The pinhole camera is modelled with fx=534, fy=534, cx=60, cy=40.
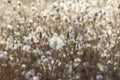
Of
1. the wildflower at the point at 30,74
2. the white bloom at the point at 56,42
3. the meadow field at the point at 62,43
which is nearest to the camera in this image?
the wildflower at the point at 30,74

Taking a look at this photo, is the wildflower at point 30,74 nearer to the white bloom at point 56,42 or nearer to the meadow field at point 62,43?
the meadow field at point 62,43

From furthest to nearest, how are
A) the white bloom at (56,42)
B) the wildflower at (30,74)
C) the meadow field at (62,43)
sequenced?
the white bloom at (56,42) → the meadow field at (62,43) → the wildflower at (30,74)

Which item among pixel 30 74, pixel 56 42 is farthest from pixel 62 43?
pixel 30 74

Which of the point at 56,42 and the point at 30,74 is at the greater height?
the point at 56,42

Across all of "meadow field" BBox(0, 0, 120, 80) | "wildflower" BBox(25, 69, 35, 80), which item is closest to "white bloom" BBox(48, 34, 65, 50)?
"meadow field" BBox(0, 0, 120, 80)

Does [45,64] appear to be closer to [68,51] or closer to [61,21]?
[68,51]

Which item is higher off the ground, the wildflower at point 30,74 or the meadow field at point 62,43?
the meadow field at point 62,43

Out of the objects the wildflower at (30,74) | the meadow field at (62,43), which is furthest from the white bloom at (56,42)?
the wildflower at (30,74)

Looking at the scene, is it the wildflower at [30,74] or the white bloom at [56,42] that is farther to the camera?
the white bloom at [56,42]

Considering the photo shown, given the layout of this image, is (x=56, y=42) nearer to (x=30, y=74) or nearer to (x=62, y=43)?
(x=62, y=43)

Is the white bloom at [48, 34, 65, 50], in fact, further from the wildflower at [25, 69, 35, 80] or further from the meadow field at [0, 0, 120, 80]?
the wildflower at [25, 69, 35, 80]

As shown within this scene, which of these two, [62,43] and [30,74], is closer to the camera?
[30,74]
